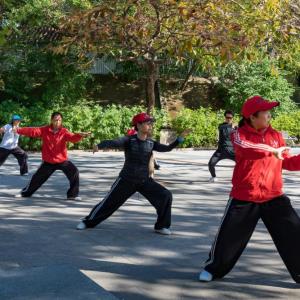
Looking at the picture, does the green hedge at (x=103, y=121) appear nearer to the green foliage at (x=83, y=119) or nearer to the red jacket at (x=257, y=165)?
the green foliage at (x=83, y=119)

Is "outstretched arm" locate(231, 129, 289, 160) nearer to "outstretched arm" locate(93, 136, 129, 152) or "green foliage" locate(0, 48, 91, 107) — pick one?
"outstretched arm" locate(93, 136, 129, 152)

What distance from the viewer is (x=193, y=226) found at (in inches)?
325

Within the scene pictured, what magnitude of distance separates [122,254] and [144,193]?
1282 millimetres

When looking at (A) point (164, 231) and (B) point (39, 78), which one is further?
(B) point (39, 78)

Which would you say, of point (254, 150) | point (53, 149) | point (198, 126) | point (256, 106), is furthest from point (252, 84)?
point (254, 150)

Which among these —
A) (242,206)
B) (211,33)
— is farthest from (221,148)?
(242,206)

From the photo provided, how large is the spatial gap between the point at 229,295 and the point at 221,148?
817 cm

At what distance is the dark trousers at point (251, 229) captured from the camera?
5297mm

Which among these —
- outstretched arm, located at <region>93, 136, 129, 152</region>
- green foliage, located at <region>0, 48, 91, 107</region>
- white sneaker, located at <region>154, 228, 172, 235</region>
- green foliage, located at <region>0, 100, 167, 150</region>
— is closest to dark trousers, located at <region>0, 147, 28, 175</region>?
outstretched arm, located at <region>93, 136, 129, 152</region>

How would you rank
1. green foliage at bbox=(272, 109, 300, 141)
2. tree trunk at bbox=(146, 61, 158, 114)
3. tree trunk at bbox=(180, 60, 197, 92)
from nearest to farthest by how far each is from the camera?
tree trunk at bbox=(146, 61, 158, 114), green foliage at bbox=(272, 109, 300, 141), tree trunk at bbox=(180, 60, 197, 92)

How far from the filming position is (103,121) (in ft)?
77.2

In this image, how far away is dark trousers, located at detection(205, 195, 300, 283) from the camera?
530 cm

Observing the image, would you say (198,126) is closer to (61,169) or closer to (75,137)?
(61,169)

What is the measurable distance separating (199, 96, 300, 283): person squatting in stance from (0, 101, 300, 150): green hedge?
55.2 feet
